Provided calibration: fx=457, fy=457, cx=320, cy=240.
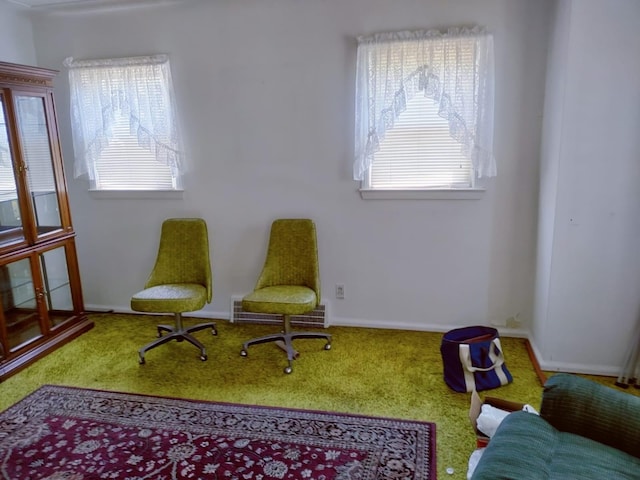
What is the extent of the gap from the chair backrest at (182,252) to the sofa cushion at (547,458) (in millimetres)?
2448

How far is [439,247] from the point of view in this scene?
11.2 feet

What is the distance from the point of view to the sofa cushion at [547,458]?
1.50 metres

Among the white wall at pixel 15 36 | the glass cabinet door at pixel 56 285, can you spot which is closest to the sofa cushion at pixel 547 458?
the glass cabinet door at pixel 56 285

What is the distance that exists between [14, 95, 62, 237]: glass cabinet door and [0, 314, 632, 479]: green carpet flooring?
98 cm

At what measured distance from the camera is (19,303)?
326 centimetres

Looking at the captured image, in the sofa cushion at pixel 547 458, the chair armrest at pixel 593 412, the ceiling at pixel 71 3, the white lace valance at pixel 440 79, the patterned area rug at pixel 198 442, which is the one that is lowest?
the patterned area rug at pixel 198 442

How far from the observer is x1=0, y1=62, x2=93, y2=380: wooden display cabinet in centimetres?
309

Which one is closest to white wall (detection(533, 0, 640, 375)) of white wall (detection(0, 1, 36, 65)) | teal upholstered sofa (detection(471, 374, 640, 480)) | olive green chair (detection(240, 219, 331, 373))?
teal upholstered sofa (detection(471, 374, 640, 480))

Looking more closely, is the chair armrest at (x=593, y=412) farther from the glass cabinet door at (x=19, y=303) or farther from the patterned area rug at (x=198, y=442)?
the glass cabinet door at (x=19, y=303)

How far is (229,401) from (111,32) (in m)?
2.96

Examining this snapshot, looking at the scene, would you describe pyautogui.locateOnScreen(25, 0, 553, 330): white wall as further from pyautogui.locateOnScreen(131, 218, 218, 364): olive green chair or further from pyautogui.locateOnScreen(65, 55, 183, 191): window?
pyautogui.locateOnScreen(131, 218, 218, 364): olive green chair

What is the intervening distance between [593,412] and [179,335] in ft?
8.63

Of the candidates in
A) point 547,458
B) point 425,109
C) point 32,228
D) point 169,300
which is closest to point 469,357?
point 547,458

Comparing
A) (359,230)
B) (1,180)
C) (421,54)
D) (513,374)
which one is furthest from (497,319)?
(1,180)
